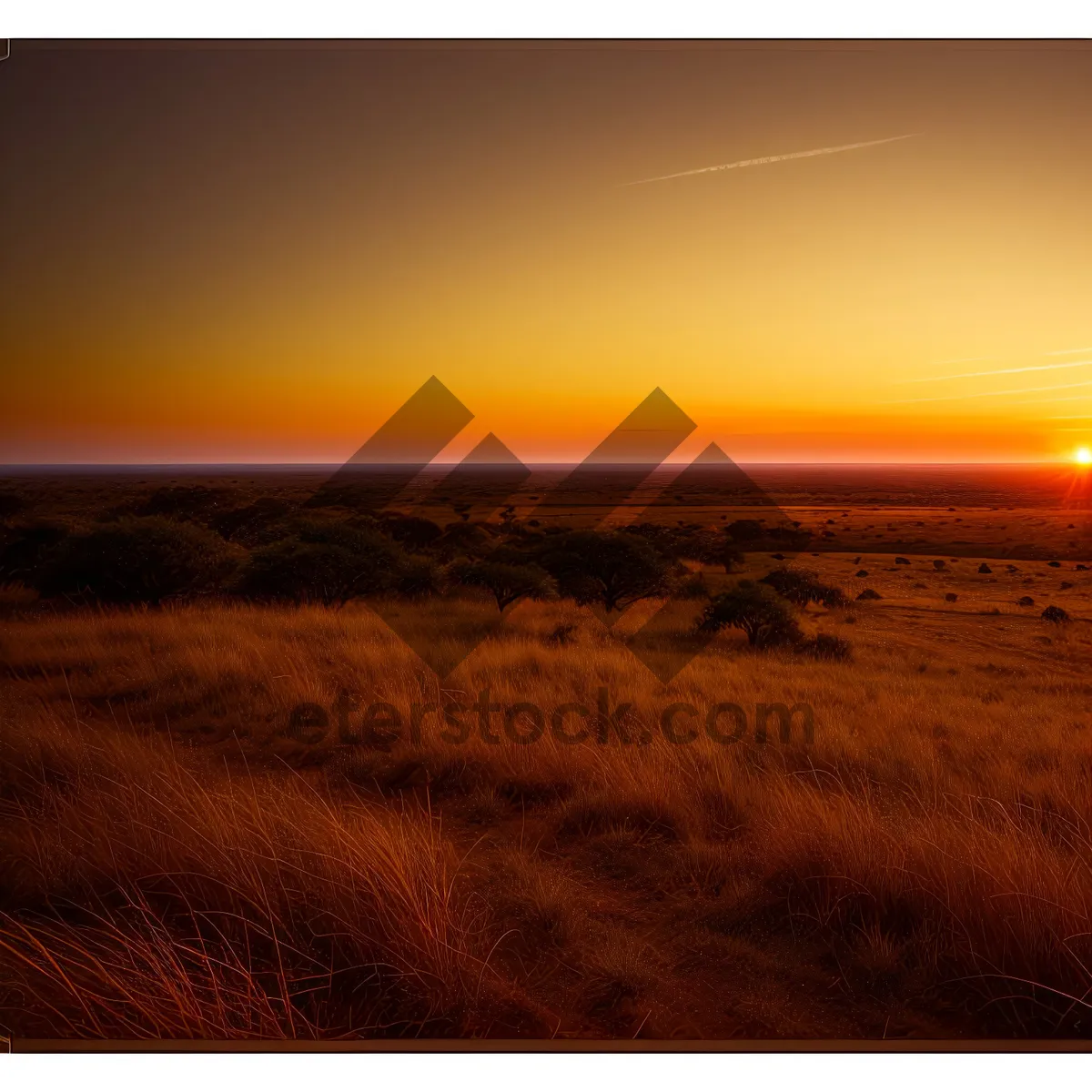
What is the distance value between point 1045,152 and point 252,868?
595 centimetres

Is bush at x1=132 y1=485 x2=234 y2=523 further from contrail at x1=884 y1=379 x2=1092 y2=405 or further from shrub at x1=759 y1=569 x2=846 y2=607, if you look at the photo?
contrail at x1=884 y1=379 x2=1092 y2=405

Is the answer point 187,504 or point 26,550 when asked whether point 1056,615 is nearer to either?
point 26,550

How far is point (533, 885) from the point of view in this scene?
281cm

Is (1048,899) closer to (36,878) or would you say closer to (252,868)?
(252,868)

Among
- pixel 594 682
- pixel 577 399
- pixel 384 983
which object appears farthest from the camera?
pixel 594 682

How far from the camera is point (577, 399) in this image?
Result: 5633 millimetres

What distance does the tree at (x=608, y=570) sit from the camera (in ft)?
42.0

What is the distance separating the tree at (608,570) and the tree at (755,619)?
76.9 inches

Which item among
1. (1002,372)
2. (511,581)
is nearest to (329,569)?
(511,581)

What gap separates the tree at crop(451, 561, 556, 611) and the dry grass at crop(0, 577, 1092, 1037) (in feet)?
23.8

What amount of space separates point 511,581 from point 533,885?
9.29 m

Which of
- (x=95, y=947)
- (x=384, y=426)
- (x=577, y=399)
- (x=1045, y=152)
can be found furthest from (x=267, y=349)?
(x=1045, y=152)

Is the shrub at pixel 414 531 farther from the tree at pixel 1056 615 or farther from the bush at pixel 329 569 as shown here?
the tree at pixel 1056 615

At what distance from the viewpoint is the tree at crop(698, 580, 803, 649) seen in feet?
35.1
